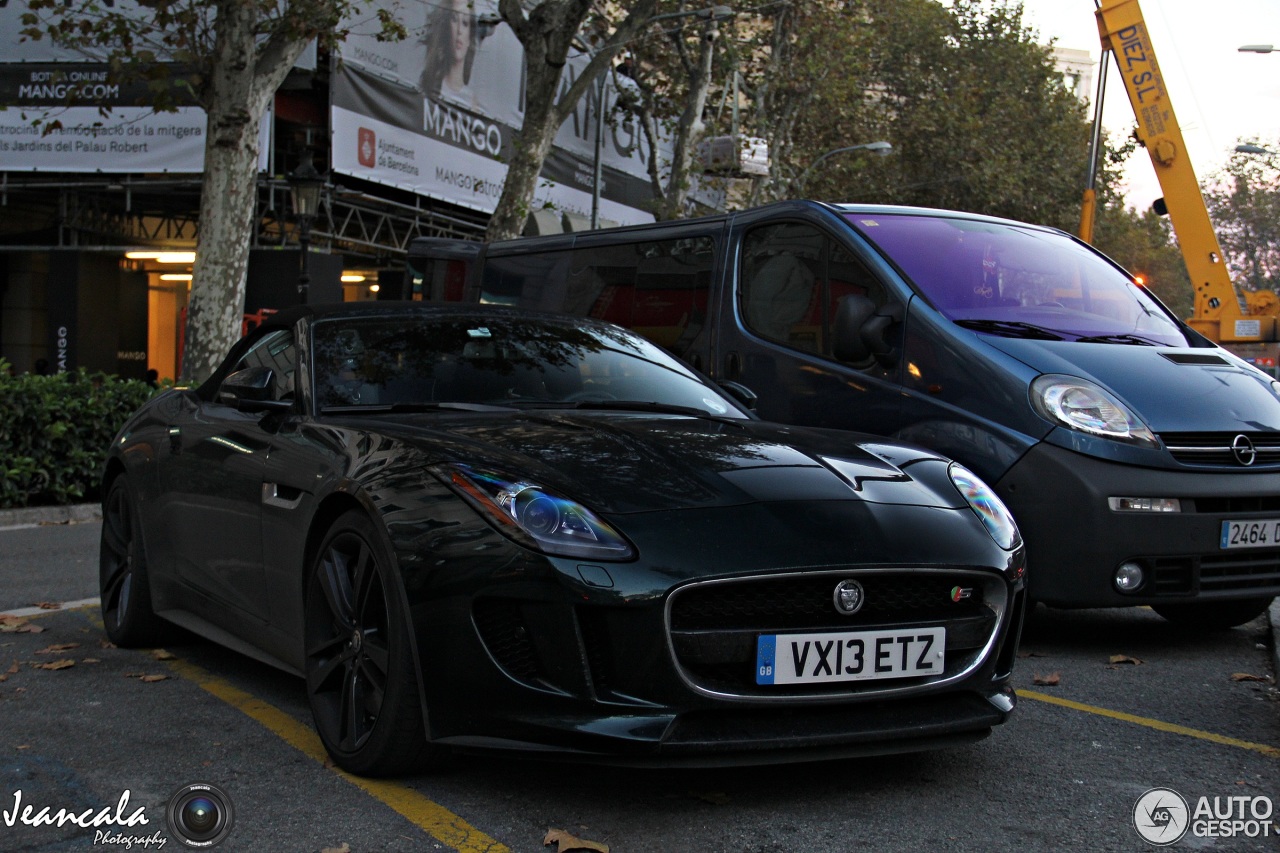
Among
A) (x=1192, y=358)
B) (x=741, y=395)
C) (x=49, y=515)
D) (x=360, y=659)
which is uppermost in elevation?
(x=1192, y=358)

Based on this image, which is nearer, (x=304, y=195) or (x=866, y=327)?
(x=866, y=327)

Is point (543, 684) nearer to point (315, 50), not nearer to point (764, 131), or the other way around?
point (315, 50)

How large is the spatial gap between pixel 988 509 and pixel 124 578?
3.58 meters

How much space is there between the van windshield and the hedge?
25.3 feet

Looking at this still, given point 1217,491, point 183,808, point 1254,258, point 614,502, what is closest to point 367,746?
point 183,808

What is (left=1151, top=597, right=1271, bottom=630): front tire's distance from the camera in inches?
263

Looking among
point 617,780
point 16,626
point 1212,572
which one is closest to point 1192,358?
point 1212,572

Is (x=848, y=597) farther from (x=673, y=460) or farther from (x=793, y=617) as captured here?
(x=673, y=460)

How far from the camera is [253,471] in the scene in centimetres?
466

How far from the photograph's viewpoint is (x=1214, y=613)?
22.3ft

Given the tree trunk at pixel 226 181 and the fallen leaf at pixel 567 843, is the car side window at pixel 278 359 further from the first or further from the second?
the tree trunk at pixel 226 181

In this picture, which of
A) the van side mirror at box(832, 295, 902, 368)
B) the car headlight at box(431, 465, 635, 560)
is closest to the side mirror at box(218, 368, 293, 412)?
the car headlight at box(431, 465, 635, 560)

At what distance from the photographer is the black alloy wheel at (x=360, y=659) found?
12.1ft

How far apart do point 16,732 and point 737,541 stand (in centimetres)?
238
